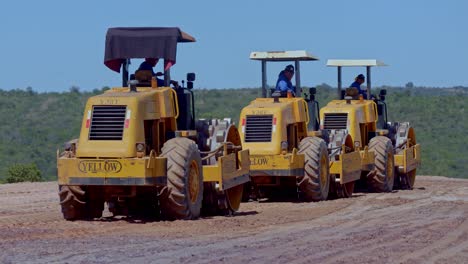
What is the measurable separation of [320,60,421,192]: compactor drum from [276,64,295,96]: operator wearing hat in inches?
72.9

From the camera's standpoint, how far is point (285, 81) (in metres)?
24.5

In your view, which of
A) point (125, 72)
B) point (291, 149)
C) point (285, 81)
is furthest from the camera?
point (285, 81)

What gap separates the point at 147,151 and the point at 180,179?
2.77 feet

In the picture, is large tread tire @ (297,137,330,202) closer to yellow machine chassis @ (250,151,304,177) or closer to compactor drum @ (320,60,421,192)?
yellow machine chassis @ (250,151,304,177)

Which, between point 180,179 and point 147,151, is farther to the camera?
point 147,151

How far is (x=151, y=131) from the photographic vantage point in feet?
60.2

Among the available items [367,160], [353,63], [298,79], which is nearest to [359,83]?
[353,63]

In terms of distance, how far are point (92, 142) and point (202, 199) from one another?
91.4 inches

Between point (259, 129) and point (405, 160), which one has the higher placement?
point (259, 129)

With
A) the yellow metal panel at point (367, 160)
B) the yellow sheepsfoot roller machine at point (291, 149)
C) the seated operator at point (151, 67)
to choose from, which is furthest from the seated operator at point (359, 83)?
the seated operator at point (151, 67)

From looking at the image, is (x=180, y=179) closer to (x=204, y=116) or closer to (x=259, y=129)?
(x=259, y=129)

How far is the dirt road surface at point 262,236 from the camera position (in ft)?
44.3

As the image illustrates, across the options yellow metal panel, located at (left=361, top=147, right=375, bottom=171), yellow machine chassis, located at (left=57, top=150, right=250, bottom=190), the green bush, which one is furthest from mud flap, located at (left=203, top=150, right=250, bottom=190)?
the green bush

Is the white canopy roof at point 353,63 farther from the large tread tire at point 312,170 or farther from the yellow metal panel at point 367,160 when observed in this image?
the large tread tire at point 312,170
